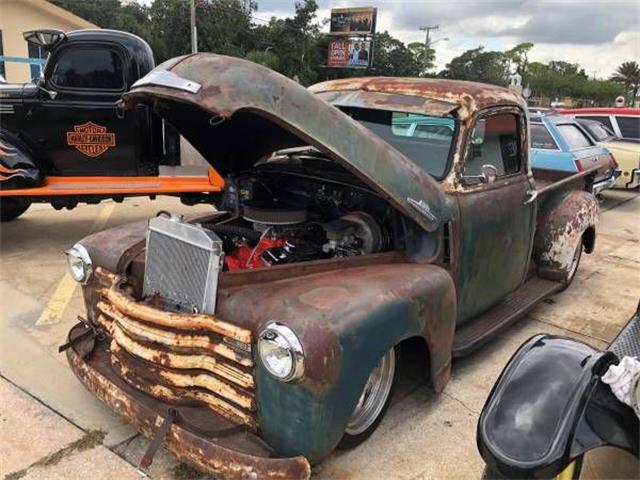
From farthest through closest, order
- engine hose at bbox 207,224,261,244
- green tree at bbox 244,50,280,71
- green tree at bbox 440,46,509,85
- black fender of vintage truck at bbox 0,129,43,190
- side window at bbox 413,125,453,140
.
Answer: green tree at bbox 440,46,509,85 → green tree at bbox 244,50,280,71 → black fender of vintage truck at bbox 0,129,43,190 → side window at bbox 413,125,453,140 → engine hose at bbox 207,224,261,244

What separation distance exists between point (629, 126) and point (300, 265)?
12310mm

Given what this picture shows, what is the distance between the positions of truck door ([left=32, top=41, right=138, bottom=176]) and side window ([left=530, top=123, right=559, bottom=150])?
6.40m

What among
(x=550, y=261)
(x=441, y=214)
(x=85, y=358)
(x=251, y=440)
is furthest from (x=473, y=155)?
(x=85, y=358)

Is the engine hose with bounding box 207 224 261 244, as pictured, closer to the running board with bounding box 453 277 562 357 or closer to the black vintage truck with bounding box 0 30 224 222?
the running board with bounding box 453 277 562 357

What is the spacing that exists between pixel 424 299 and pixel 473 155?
1261mm

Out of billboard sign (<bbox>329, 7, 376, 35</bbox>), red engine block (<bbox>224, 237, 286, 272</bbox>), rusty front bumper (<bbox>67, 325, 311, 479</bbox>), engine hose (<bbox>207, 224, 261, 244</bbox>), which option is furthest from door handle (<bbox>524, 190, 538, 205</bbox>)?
billboard sign (<bbox>329, 7, 376, 35</bbox>)

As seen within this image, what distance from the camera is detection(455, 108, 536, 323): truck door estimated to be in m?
3.55

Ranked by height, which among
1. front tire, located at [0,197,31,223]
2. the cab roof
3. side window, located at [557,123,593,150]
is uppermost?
the cab roof

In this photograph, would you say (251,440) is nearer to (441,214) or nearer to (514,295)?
(441,214)

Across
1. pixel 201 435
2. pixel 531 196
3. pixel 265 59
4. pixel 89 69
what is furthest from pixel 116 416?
pixel 265 59

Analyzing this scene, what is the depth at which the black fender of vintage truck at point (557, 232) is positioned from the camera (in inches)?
195

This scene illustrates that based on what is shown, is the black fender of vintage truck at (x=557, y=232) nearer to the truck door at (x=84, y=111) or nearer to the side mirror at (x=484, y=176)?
the side mirror at (x=484, y=176)

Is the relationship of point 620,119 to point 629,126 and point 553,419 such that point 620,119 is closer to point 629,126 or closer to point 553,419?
point 629,126

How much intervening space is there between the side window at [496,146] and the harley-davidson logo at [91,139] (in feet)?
14.7
